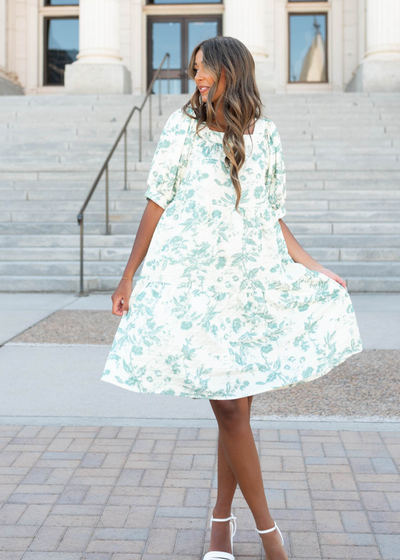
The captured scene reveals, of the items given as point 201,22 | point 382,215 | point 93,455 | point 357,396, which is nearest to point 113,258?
point 382,215

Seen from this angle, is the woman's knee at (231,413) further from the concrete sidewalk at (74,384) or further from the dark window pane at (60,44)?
the dark window pane at (60,44)

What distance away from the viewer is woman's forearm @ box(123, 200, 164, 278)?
7.97ft

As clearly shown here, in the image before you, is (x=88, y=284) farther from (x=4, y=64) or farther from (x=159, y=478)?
(x=4, y=64)

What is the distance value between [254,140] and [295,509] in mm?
1492

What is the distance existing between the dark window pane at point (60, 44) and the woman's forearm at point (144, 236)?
2062 centimetres

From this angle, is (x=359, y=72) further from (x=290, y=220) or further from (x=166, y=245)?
(x=166, y=245)

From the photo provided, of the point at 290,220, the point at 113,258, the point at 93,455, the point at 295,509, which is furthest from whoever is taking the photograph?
the point at 290,220

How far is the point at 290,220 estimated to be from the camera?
10055 mm

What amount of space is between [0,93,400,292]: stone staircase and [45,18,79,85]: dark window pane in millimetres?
6506

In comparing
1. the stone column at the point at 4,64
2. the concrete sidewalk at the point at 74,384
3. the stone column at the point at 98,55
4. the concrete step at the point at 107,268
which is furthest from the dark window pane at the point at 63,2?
the concrete sidewalk at the point at 74,384

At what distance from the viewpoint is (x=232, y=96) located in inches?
92.5

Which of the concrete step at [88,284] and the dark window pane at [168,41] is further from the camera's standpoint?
the dark window pane at [168,41]

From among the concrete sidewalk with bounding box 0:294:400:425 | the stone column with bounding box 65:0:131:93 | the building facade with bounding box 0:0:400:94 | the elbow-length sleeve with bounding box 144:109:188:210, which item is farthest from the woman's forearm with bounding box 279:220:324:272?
the building facade with bounding box 0:0:400:94

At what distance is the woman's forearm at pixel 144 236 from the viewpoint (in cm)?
243
